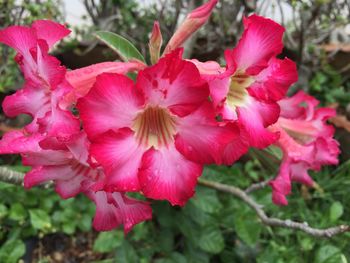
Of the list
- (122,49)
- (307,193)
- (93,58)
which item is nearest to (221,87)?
(122,49)

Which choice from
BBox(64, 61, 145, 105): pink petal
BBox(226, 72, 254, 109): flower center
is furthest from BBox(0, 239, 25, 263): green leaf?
BBox(226, 72, 254, 109): flower center

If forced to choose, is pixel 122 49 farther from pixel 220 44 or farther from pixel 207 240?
pixel 220 44

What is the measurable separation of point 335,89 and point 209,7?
6.02 ft

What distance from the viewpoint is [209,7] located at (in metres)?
0.68

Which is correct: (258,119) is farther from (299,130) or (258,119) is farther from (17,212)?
(17,212)

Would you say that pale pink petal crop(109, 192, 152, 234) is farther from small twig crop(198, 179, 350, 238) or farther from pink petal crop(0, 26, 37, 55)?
small twig crop(198, 179, 350, 238)

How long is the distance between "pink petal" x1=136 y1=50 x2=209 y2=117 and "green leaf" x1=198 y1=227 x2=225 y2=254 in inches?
40.1

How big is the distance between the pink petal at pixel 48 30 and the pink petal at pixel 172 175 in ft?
0.75

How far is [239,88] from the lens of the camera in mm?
643

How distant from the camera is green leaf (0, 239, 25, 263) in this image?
4.34 feet

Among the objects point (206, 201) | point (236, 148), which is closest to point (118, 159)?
point (236, 148)

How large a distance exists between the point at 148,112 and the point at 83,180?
0.20 meters

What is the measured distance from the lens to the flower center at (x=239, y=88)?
2.03 ft

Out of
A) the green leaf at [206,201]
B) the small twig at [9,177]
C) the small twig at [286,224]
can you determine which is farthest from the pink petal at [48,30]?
the green leaf at [206,201]
